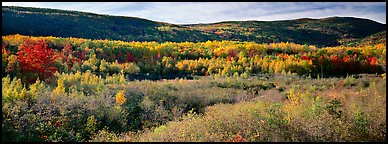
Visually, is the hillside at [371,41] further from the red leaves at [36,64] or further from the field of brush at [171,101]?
the red leaves at [36,64]

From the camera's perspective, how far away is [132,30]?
2485 inches

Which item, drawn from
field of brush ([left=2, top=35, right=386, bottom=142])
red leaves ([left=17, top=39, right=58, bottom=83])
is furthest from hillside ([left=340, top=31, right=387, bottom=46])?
red leaves ([left=17, top=39, right=58, bottom=83])

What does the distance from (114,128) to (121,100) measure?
1.63 meters

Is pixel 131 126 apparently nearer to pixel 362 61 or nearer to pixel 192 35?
pixel 362 61

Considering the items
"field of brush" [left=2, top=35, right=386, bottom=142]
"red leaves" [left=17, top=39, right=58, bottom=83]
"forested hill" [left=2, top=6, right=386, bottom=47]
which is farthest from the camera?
"forested hill" [left=2, top=6, right=386, bottom=47]

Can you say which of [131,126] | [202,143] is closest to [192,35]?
[131,126]

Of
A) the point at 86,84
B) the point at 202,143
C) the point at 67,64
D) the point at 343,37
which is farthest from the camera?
the point at 343,37

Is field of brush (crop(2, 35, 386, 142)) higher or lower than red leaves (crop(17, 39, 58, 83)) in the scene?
lower

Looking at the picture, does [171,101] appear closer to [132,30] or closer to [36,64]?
[36,64]

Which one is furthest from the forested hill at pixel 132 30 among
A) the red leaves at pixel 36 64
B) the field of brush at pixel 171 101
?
the red leaves at pixel 36 64

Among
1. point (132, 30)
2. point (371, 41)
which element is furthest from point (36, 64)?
point (371, 41)

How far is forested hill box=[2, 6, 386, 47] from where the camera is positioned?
5403cm

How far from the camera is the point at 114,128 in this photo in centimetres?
1080

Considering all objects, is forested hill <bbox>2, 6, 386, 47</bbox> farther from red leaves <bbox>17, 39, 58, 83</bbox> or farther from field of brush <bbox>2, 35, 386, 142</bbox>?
red leaves <bbox>17, 39, 58, 83</bbox>
